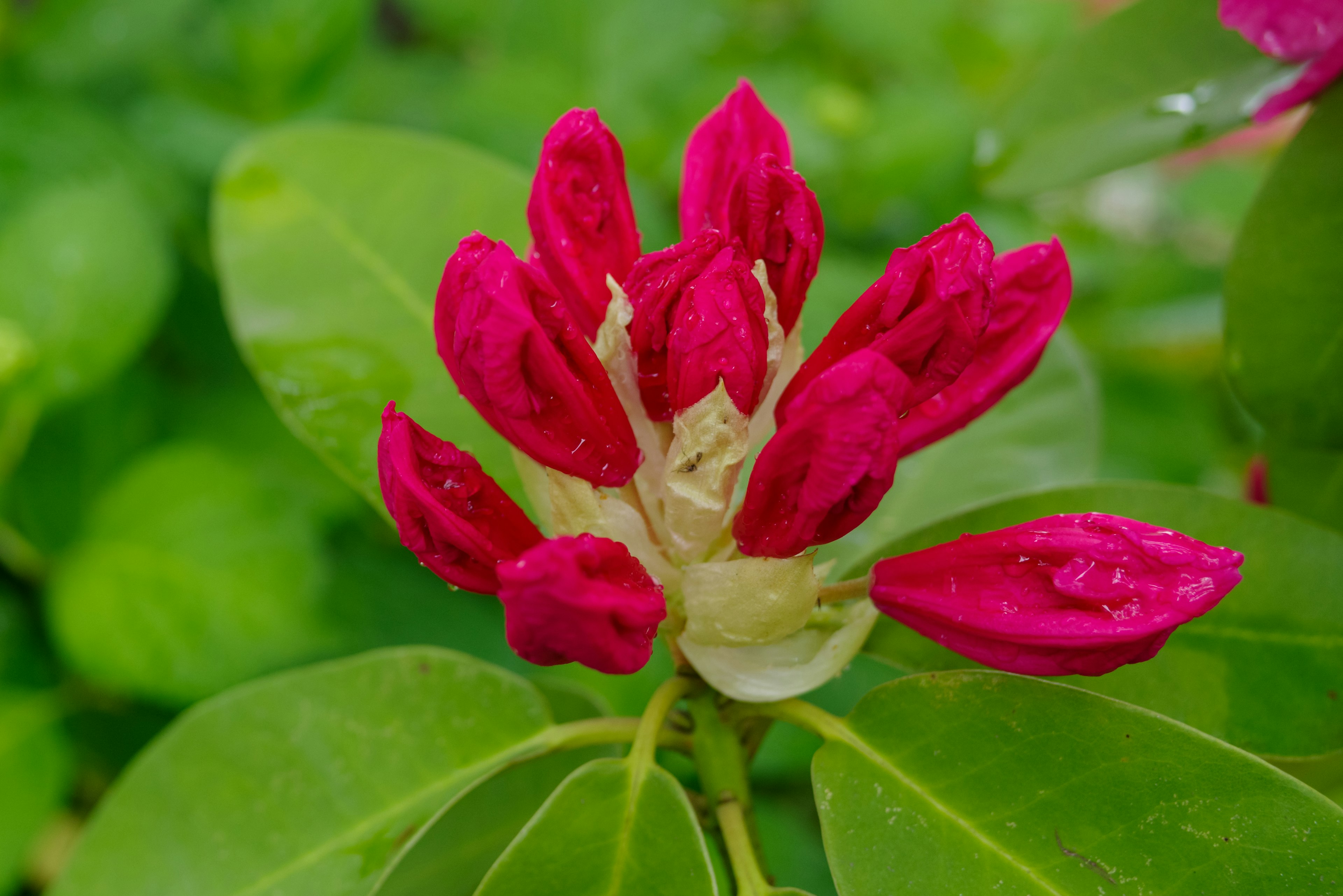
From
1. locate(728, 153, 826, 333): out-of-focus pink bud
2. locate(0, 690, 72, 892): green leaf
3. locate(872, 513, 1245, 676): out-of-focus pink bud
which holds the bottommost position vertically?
locate(0, 690, 72, 892): green leaf

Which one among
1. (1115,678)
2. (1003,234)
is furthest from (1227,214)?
(1115,678)

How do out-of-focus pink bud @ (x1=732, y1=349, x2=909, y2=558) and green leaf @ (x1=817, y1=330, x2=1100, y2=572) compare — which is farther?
green leaf @ (x1=817, y1=330, x2=1100, y2=572)

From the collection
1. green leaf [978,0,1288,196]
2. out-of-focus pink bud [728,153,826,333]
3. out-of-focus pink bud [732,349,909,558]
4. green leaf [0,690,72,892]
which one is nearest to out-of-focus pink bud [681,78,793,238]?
out-of-focus pink bud [728,153,826,333]

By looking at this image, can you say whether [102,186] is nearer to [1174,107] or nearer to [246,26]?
[246,26]

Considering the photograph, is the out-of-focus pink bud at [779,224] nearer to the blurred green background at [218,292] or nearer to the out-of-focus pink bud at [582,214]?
the out-of-focus pink bud at [582,214]

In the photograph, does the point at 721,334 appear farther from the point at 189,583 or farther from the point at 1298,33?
the point at 189,583

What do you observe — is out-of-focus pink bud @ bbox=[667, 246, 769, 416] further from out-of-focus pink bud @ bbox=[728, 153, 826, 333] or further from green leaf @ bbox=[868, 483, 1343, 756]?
green leaf @ bbox=[868, 483, 1343, 756]
